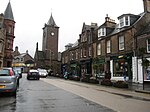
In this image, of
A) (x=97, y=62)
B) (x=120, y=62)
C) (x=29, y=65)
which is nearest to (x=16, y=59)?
(x=29, y=65)

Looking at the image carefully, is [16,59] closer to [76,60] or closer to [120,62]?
[76,60]

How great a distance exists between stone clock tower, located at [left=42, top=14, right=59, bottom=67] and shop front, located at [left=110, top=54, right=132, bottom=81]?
175 ft

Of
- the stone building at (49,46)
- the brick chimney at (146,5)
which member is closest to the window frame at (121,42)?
the brick chimney at (146,5)

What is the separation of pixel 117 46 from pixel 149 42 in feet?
19.3

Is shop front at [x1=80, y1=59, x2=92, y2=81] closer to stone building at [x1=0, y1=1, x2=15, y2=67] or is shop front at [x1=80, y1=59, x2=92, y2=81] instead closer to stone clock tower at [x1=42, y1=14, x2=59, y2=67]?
stone building at [x1=0, y1=1, x2=15, y2=67]

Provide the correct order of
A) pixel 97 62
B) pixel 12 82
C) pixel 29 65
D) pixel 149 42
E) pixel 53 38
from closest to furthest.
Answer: pixel 12 82 < pixel 149 42 < pixel 97 62 < pixel 53 38 < pixel 29 65

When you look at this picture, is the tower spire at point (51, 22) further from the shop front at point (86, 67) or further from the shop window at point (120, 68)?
the shop window at point (120, 68)

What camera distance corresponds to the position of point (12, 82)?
12.2m

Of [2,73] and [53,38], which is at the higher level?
[53,38]

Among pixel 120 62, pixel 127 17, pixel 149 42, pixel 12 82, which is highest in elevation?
pixel 127 17

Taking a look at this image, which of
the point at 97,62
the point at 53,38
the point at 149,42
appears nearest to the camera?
the point at 149,42

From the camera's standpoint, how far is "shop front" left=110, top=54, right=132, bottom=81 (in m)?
28.4

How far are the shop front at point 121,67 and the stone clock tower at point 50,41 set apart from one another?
53.5 meters

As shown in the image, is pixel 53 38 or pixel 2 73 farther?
pixel 53 38
